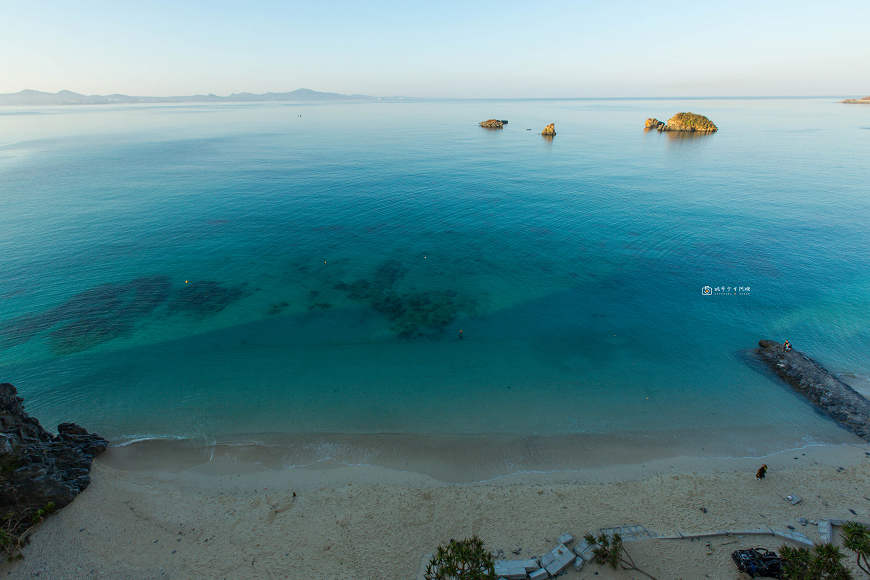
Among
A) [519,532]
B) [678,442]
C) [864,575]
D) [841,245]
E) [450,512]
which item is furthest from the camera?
[841,245]

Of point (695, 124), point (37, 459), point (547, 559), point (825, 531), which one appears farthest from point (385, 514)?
point (695, 124)

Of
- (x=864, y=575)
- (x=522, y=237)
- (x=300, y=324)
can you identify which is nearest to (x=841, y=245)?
(x=522, y=237)

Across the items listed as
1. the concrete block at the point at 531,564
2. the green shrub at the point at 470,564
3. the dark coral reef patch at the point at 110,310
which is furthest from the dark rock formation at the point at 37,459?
the concrete block at the point at 531,564

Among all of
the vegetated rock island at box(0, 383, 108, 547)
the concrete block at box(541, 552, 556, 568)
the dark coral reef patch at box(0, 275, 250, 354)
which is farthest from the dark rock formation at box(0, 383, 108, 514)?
the concrete block at box(541, 552, 556, 568)

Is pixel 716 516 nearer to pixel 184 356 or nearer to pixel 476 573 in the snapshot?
pixel 476 573

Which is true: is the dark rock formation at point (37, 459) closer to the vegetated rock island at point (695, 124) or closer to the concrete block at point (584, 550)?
the concrete block at point (584, 550)

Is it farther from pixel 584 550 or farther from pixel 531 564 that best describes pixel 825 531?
pixel 531 564
